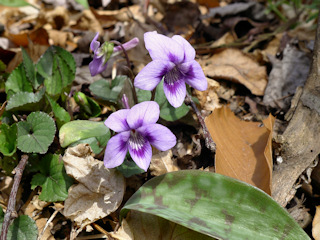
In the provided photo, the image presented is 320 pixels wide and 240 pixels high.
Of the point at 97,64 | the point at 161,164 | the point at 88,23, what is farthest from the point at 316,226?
the point at 88,23

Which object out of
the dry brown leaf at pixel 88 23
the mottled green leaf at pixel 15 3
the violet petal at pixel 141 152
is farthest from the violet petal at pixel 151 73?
the dry brown leaf at pixel 88 23

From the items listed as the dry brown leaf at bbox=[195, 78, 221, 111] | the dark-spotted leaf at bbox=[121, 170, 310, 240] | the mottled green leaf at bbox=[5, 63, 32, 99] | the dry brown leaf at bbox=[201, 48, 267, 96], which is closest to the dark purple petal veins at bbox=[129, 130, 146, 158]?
the dark-spotted leaf at bbox=[121, 170, 310, 240]

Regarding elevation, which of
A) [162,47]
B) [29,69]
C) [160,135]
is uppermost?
[162,47]

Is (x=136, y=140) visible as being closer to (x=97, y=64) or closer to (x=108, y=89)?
(x=97, y=64)

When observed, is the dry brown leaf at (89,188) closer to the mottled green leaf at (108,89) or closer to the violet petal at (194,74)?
the mottled green leaf at (108,89)

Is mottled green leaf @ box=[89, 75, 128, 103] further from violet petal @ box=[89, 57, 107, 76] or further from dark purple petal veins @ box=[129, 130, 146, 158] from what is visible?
dark purple petal veins @ box=[129, 130, 146, 158]

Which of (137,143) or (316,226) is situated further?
(316,226)
